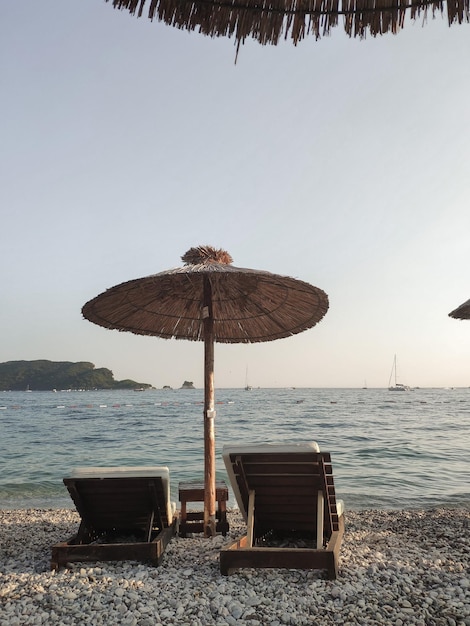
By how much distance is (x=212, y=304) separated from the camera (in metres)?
5.41

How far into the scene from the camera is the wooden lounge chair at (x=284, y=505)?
3.67 meters

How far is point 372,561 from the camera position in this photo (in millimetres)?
4031

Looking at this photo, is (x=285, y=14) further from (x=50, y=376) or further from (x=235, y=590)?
(x=50, y=376)

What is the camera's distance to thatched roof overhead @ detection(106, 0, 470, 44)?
2221 millimetres

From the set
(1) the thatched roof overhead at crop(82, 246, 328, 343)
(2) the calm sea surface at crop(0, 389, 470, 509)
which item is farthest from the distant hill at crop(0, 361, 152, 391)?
(1) the thatched roof overhead at crop(82, 246, 328, 343)

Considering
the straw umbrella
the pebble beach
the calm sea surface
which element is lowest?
the calm sea surface

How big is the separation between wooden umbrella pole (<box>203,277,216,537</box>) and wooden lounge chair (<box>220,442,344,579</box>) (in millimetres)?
583

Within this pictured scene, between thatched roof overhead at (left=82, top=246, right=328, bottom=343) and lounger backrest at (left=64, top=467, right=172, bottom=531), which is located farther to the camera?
thatched roof overhead at (left=82, top=246, right=328, bottom=343)

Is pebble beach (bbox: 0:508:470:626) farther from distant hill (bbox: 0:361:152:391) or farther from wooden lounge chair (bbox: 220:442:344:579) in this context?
distant hill (bbox: 0:361:152:391)

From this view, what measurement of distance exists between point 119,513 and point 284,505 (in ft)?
5.06

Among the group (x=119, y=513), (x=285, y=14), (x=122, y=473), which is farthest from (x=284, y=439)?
(x=285, y=14)

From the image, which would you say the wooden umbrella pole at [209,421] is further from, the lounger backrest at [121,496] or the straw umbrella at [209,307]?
the lounger backrest at [121,496]

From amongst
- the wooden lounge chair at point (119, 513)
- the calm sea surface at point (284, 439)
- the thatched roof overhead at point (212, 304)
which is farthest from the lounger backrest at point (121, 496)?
the calm sea surface at point (284, 439)

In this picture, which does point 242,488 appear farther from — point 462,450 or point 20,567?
point 462,450
